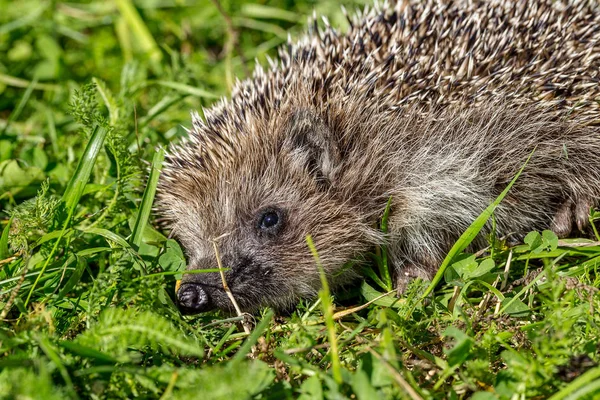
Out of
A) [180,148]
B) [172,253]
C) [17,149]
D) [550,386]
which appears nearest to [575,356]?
[550,386]

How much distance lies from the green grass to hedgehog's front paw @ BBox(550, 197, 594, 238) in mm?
209

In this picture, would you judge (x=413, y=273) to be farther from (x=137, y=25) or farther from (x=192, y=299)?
(x=137, y=25)

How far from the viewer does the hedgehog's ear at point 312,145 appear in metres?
2.92

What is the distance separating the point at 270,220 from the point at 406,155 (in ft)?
2.18

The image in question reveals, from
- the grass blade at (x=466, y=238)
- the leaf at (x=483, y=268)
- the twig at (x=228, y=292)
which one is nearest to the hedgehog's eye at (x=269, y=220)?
the twig at (x=228, y=292)

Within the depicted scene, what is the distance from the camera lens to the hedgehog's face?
288cm

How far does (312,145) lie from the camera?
2.97 meters

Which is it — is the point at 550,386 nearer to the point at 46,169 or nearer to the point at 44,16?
the point at 46,169

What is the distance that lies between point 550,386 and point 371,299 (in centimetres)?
91

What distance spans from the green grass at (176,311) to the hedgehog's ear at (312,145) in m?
0.48

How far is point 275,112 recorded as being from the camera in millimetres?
3086

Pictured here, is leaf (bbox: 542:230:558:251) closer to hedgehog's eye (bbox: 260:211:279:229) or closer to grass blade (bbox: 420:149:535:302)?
grass blade (bbox: 420:149:535:302)

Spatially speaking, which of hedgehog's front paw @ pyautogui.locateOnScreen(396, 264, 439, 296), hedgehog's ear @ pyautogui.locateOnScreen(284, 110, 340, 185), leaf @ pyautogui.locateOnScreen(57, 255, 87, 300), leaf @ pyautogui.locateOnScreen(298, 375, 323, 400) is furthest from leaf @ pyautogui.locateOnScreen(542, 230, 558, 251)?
leaf @ pyautogui.locateOnScreen(57, 255, 87, 300)

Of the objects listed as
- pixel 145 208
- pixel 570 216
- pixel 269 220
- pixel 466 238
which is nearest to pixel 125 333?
pixel 145 208
